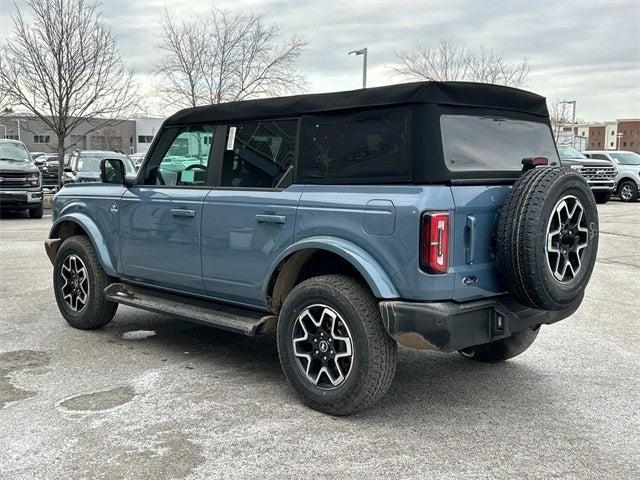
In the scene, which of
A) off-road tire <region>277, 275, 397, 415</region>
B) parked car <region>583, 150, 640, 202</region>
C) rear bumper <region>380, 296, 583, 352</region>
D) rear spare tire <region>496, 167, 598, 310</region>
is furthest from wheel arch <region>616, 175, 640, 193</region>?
off-road tire <region>277, 275, 397, 415</region>

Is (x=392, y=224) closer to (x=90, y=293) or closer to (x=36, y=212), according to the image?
(x=90, y=293)

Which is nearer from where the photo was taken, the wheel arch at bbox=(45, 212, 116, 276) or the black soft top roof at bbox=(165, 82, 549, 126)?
the black soft top roof at bbox=(165, 82, 549, 126)

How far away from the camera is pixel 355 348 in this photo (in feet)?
12.8

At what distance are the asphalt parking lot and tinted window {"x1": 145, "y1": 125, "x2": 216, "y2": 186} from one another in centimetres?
141

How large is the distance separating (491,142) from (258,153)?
1.62m

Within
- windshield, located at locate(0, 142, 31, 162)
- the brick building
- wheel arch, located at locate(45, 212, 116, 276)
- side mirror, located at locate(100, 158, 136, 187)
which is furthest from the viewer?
the brick building

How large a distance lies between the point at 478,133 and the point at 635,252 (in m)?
8.58

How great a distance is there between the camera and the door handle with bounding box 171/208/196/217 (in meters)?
4.96

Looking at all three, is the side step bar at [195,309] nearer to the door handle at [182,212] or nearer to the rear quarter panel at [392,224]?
the door handle at [182,212]

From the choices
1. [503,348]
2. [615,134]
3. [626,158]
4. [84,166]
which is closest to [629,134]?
[615,134]

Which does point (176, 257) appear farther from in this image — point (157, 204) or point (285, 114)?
point (285, 114)

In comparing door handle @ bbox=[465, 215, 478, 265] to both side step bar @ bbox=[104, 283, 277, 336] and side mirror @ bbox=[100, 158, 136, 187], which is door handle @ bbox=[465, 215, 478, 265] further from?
side mirror @ bbox=[100, 158, 136, 187]

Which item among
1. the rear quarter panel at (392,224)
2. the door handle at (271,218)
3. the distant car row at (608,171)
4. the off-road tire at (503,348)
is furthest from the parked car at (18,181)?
the distant car row at (608,171)

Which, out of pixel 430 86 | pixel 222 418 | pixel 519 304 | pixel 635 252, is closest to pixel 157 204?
pixel 222 418
